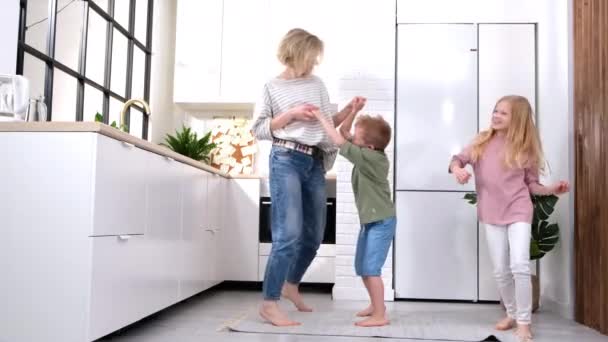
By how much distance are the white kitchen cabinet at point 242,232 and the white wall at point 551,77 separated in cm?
150

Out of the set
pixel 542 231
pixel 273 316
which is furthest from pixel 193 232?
pixel 542 231

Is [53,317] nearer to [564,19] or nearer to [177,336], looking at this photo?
[177,336]

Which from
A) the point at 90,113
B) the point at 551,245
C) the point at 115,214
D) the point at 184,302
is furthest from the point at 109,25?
the point at 551,245

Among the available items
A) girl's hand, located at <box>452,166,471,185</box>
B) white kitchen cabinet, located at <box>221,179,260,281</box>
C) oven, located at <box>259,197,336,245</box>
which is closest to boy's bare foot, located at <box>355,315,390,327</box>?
girl's hand, located at <box>452,166,471,185</box>

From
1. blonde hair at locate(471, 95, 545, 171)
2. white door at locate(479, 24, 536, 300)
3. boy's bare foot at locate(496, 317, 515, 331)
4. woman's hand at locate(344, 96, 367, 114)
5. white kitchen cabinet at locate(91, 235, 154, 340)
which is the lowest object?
boy's bare foot at locate(496, 317, 515, 331)

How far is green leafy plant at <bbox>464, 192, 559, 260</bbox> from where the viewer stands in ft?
10.9

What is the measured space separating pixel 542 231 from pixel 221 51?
8.57ft

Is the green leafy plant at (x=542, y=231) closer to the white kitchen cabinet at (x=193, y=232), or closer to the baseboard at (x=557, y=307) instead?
the baseboard at (x=557, y=307)

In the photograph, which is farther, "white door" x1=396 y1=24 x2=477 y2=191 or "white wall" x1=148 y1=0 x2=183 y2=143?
"white wall" x1=148 y1=0 x2=183 y2=143

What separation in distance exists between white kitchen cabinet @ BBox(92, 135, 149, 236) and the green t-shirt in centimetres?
87

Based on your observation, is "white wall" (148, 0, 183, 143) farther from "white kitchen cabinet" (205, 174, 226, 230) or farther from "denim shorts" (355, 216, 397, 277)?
"denim shorts" (355, 216, 397, 277)

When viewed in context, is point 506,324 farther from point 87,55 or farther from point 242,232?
point 87,55

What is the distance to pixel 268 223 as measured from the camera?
4293mm

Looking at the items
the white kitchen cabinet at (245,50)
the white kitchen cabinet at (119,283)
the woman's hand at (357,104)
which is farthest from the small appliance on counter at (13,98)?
the white kitchen cabinet at (245,50)
